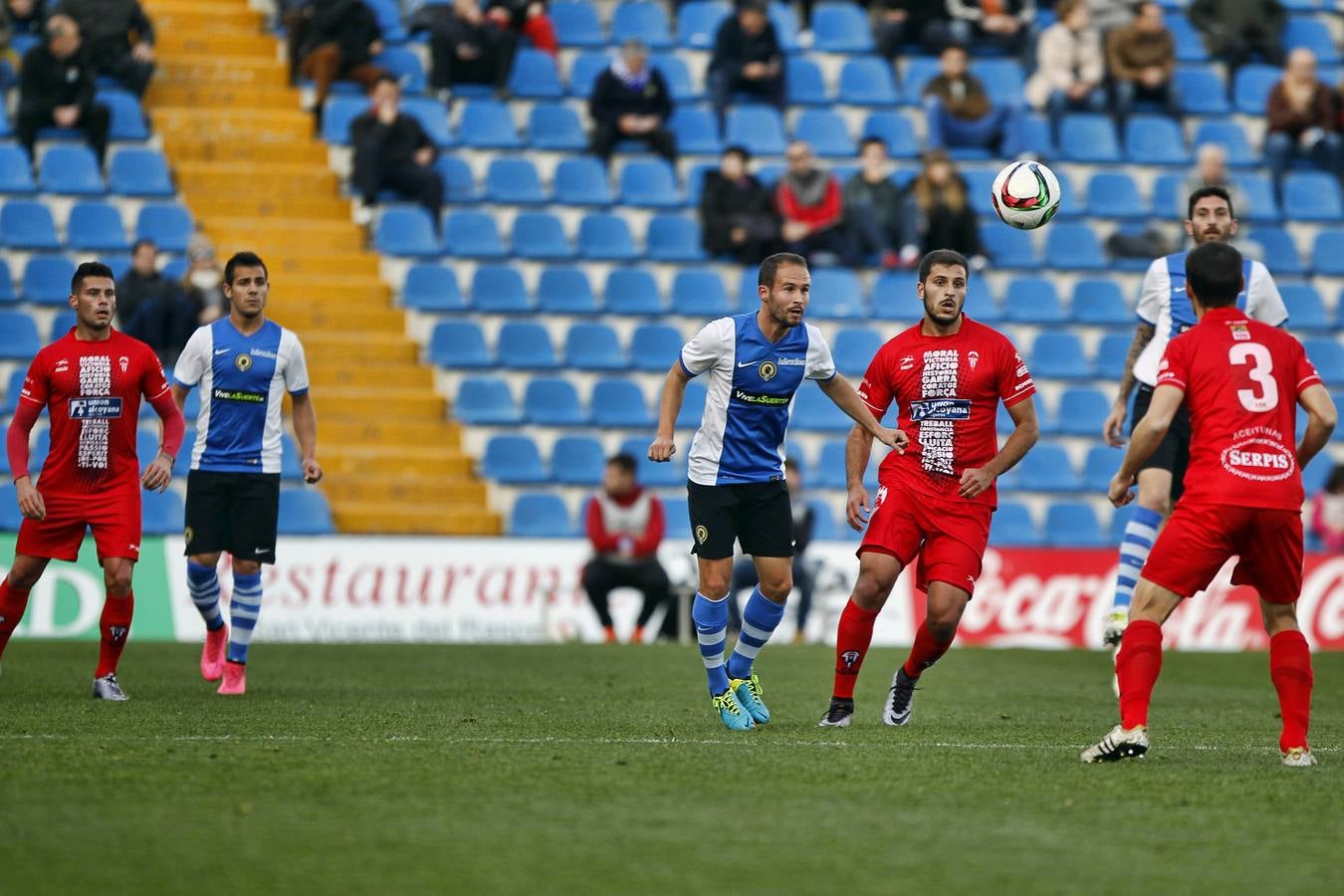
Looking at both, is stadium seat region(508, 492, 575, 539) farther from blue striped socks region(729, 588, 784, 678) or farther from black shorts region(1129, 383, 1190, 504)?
blue striped socks region(729, 588, 784, 678)

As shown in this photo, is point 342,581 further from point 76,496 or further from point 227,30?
point 227,30

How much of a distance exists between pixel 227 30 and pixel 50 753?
1654 cm

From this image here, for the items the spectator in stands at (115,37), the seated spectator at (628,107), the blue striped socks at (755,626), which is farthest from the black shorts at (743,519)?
the spectator in stands at (115,37)

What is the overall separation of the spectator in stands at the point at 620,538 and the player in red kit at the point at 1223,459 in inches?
386

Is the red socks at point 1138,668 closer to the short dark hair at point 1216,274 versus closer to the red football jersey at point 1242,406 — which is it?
the red football jersey at point 1242,406

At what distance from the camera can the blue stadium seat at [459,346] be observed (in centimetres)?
1983

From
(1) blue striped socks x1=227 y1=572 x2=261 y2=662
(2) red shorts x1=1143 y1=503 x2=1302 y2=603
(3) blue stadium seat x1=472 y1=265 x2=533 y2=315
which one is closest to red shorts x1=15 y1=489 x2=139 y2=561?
(1) blue striped socks x1=227 y1=572 x2=261 y2=662

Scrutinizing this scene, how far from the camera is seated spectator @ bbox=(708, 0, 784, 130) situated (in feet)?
73.4

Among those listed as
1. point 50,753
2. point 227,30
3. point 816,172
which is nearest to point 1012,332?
point 816,172

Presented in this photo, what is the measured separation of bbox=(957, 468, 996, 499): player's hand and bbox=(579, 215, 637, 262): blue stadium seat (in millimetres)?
12215

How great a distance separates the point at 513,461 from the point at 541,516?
80 cm

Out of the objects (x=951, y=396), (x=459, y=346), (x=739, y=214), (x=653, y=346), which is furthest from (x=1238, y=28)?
(x=951, y=396)

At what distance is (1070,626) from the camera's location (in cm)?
1780

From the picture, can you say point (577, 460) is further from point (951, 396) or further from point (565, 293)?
point (951, 396)
